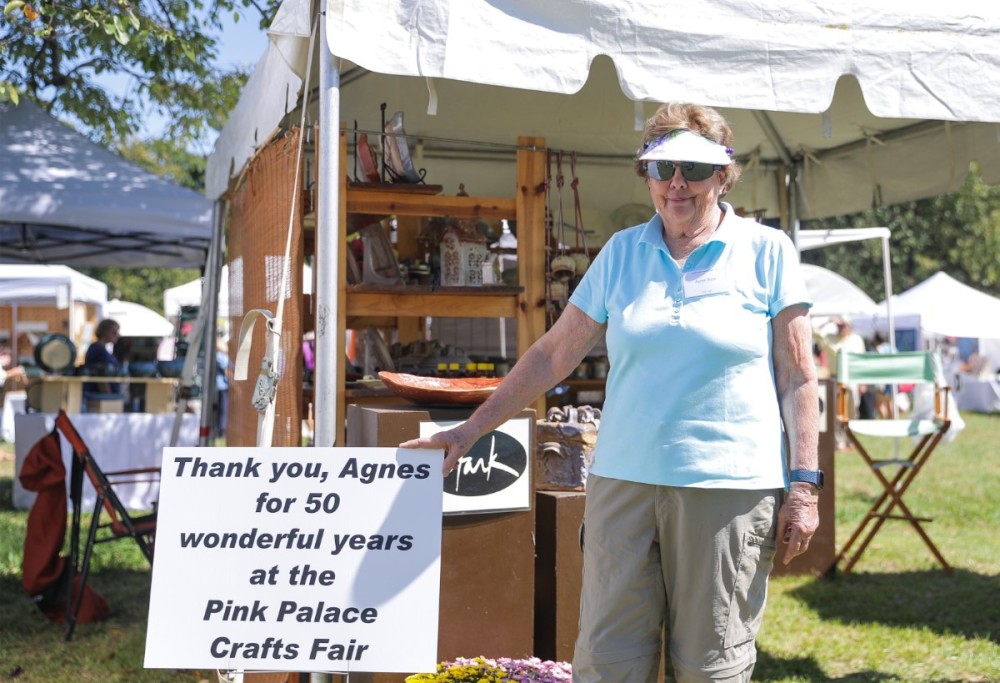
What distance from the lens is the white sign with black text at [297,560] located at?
237cm

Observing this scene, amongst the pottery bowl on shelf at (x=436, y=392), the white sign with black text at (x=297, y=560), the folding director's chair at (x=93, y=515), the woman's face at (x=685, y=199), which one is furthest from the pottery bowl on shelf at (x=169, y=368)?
the woman's face at (x=685, y=199)

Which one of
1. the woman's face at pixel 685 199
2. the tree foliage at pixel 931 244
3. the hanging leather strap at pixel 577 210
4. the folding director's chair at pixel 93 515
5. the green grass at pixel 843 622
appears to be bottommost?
the green grass at pixel 843 622

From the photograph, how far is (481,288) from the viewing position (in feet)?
12.8

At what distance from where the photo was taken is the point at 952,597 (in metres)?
5.41

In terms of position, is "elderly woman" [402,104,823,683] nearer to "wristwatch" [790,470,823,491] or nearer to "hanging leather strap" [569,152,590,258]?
"wristwatch" [790,470,823,491]

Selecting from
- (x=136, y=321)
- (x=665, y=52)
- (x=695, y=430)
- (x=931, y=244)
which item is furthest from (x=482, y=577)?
(x=931, y=244)

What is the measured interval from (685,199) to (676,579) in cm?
83

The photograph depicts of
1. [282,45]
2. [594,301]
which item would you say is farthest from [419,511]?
[282,45]

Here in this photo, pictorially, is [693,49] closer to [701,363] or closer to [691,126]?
[691,126]

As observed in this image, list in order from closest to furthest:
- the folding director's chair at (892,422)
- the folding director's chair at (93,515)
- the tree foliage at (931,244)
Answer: the folding director's chair at (93,515) < the folding director's chair at (892,422) < the tree foliage at (931,244)

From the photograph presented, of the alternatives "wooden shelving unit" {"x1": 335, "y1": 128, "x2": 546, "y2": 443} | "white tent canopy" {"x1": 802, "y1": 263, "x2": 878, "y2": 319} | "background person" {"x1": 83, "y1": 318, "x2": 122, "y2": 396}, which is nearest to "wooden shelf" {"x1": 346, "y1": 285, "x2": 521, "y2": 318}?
"wooden shelving unit" {"x1": 335, "y1": 128, "x2": 546, "y2": 443}

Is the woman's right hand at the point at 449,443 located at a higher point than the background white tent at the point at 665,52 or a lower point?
lower

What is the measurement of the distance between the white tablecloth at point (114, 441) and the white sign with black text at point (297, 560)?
610 centimetres

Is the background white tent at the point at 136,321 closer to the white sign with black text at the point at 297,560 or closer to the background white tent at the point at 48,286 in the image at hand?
the background white tent at the point at 48,286
